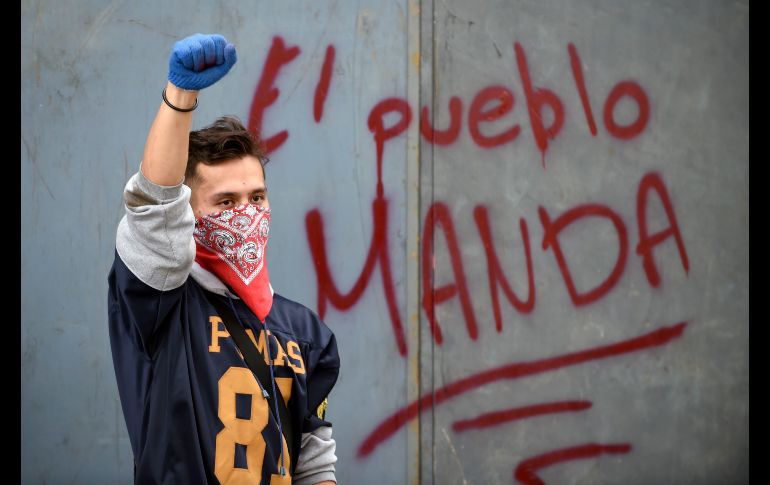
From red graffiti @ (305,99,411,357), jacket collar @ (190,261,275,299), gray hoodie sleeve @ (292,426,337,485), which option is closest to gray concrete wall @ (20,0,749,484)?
red graffiti @ (305,99,411,357)

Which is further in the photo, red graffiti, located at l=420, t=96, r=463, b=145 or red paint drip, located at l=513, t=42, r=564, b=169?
red paint drip, located at l=513, t=42, r=564, b=169

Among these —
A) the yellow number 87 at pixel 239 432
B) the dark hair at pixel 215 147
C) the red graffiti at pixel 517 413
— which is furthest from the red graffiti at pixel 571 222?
the yellow number 87 at pixel 239 432

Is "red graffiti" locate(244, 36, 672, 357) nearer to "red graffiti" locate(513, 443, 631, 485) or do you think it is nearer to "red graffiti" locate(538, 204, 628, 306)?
"red graffiti" locate(538, 204, 628, 306)

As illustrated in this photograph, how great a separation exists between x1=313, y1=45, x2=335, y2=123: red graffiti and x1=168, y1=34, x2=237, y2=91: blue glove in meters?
2.44

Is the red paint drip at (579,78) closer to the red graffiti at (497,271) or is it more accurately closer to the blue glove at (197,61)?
the red graffiti at (497,271)

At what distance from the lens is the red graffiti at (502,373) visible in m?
4.35

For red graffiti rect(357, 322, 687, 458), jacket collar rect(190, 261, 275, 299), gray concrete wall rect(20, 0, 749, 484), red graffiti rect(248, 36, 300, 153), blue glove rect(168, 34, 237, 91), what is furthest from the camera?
red graffiti rect(357, 322, 687, 458)

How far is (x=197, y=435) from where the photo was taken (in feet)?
6.59

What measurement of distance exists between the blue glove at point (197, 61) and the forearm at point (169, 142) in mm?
24

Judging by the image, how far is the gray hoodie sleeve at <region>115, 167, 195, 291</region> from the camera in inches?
73.0

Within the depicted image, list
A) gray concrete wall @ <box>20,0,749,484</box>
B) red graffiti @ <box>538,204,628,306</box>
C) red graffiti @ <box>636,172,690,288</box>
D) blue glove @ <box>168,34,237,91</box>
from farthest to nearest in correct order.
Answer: red graffiti @ <box>636,172,690,288</box>, red graffiti @ <box>538,204,628,306</box>, gray concrete wall @ <box>20,0,749,484</box>, blue glove @ <box>168,34,237,91</box>

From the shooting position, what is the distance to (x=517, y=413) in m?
4.54

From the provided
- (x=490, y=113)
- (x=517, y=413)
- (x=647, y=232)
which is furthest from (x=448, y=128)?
(x=517, y=413)

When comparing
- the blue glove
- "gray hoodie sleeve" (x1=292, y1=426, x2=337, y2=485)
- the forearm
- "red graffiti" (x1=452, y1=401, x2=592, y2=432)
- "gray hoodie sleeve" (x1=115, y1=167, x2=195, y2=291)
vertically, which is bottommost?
"red graffiti" (x1=452, y1=401, x2=592, y2=432)
